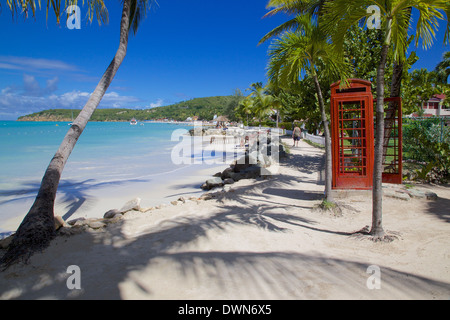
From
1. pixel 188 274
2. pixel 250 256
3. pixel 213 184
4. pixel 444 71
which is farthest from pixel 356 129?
pixel 444 71

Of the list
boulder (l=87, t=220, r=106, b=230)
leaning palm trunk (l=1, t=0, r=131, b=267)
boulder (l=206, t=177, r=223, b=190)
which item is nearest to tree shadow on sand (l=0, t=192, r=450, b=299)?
leaning palm trunk (l=1, t=0, r=131, b=267)

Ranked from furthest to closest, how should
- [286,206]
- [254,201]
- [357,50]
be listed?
1. [357,50]
2. [254,201]
3. [286,206]

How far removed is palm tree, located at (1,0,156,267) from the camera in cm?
446

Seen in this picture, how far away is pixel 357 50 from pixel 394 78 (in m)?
1.76

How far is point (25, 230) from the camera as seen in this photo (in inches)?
183

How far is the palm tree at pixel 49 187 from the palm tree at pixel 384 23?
15.5 feet

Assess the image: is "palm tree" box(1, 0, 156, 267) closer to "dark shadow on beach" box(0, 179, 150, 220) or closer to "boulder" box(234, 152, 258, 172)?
"dark shadow on beach" box(0, 179, 150, 220)

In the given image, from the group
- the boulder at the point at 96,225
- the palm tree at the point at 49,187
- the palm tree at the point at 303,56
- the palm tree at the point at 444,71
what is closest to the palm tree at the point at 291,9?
the palm tree at the point at 303,56

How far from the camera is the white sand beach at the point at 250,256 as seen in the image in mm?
3211

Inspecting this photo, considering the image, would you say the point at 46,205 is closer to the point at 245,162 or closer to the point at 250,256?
the point at 250,256

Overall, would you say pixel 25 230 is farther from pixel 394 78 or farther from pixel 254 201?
pixel 394 78

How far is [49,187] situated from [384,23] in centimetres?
662

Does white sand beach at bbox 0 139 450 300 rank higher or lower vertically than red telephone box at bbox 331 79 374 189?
lower
